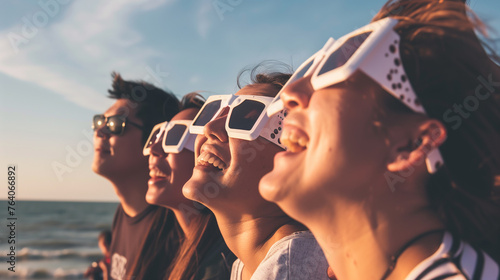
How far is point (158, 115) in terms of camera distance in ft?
20.0

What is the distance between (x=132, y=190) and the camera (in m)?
5.76

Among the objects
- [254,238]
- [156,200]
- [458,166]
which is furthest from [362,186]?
[156,200]

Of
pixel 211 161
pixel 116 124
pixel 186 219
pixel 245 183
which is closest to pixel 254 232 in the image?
pixel 245 183

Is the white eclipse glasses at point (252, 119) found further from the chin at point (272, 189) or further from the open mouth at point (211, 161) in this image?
the chin at point (272, 189)

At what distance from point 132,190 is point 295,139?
14.4 ft

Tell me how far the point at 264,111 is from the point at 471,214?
4.85 feet

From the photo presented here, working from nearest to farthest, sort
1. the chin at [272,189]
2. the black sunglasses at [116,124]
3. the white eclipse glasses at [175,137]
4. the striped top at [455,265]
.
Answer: the striped top at [455,265]
the chin at [272,189]
the white eclipse glasses at [175,137]
the black sunglasses at [116,124]

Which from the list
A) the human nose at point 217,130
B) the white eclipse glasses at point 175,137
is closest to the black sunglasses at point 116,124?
the white eclipse glasses at point 175,137

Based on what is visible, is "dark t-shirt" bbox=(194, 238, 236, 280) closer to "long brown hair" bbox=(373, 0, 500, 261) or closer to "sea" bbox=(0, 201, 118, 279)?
"sea" bbox=(0, 201, 118, 279)

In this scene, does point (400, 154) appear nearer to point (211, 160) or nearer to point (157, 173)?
point (211, 160)

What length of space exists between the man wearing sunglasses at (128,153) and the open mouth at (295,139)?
12.4ft

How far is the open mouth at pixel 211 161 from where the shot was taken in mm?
2982

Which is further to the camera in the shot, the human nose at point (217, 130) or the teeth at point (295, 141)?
the human nose at point (217, 130)

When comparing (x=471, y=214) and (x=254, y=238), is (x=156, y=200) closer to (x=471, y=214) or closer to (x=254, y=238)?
(x=254, y=238)
